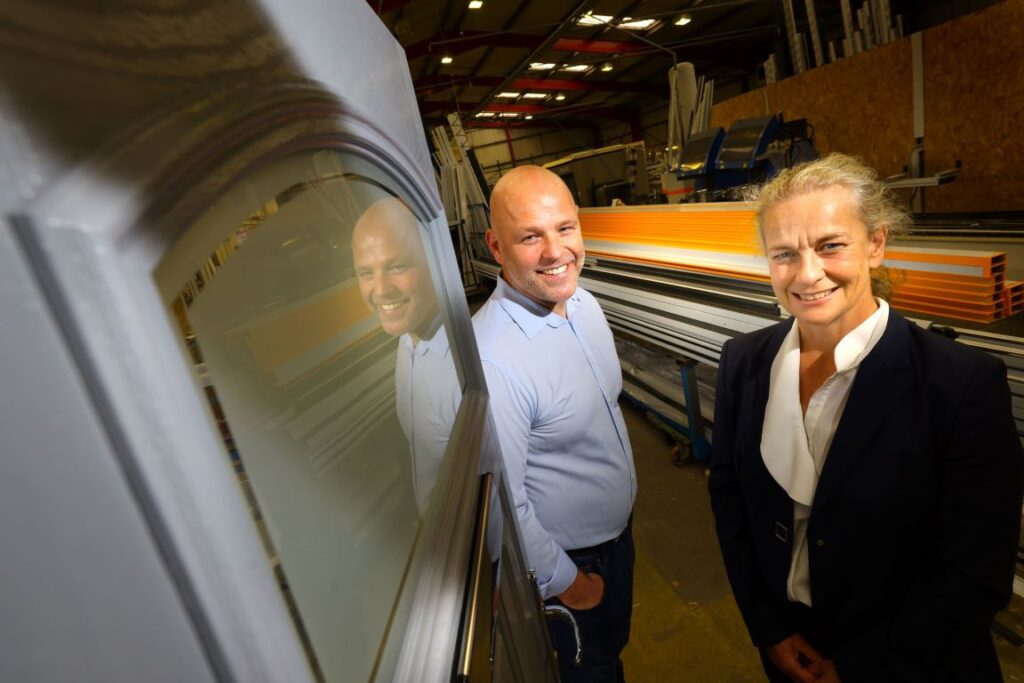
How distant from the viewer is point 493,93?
6.04 m

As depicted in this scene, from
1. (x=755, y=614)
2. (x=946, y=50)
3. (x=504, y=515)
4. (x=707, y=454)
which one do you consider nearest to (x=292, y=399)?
(x=504, y=515)

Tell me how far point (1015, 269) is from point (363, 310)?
7.70 feet

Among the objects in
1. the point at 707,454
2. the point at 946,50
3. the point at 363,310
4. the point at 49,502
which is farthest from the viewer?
the point at 946,50

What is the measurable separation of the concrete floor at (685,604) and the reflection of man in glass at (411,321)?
1.68 m

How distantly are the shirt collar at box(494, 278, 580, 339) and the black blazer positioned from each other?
0.71 metres

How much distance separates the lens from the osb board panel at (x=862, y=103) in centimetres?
425

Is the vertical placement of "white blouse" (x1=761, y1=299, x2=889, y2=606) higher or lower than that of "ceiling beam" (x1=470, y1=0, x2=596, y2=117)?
lower

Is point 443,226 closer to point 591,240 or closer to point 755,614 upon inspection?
point 755,614

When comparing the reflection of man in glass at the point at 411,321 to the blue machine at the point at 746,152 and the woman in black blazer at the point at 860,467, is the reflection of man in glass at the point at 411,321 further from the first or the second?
the blue machine at the point at 746,152

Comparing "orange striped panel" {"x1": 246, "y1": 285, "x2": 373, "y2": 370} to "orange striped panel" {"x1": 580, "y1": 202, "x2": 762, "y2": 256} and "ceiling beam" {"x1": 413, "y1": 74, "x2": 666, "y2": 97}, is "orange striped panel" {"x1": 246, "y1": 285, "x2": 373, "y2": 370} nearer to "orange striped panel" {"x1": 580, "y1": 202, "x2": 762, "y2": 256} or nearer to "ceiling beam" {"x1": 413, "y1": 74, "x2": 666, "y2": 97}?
"orange striped panel" {"x1": 580, "y1": 202, "x2": 762, "y2": 256}

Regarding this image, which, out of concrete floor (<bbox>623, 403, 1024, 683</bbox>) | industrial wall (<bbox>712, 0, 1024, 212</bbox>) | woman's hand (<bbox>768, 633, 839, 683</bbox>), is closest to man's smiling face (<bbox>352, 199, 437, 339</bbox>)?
woman's hand (<bbox>768, 633, 839, 683</bbox>)

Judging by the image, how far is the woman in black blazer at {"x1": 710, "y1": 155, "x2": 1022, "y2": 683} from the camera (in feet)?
3.18

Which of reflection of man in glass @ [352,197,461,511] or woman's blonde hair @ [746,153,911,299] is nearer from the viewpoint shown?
reflection of man in glass @ [352,197,461,511]

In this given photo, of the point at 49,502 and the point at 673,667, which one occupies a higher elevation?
the point at 49,502
